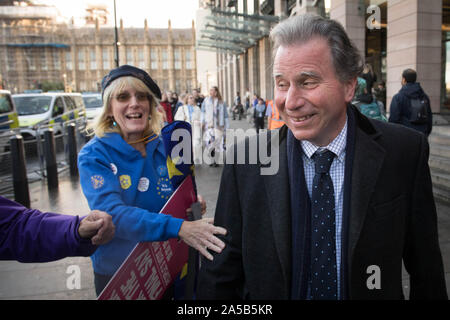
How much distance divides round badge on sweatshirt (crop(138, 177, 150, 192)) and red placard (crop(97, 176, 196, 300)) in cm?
16

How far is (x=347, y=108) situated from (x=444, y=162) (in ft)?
19.0

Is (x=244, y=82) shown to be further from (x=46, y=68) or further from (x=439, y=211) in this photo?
(x=46, y=68)

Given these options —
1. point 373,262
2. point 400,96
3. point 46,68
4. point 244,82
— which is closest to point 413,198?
point 373,262

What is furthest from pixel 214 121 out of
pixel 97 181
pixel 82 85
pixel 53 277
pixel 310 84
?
pixel 82 85

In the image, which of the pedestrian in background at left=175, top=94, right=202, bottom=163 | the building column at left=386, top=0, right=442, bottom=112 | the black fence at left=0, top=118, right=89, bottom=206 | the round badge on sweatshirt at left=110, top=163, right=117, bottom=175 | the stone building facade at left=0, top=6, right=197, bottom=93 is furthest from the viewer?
the stone building facade at left=0, top=6, right=197, bottom=93

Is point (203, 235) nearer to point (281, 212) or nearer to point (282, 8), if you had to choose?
point (281, 212)

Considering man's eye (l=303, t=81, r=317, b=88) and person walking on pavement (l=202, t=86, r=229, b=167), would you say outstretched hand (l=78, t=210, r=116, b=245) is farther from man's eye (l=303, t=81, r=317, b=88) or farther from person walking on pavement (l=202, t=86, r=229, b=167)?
person walking on pavement (l=202, t=86, r=229, b=167)

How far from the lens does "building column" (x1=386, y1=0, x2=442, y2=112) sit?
27.9ft

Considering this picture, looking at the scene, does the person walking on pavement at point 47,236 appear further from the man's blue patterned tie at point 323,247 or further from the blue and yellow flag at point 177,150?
the man's blue patterned tie at point 323,247

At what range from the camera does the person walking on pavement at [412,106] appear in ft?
19.1

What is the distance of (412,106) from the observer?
5871 millimetres

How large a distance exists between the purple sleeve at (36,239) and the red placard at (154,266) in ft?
0.64

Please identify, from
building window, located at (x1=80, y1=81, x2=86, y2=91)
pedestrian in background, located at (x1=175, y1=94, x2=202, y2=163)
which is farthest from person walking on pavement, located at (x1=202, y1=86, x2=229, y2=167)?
building window, located at (x1=80, y1=81, x2=86, y2=91)

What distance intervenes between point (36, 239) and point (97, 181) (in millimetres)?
397
